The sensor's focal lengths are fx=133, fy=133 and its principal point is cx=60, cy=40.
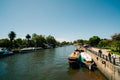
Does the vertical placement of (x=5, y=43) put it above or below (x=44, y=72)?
above

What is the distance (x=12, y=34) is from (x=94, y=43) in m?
66.9

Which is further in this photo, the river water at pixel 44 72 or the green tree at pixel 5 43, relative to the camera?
the green tree at pixel 5 43

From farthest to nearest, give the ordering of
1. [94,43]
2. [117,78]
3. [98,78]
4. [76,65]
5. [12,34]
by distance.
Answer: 1. [94,43]
2. [12,34]
3. [76,65]
4. [98,78]
5. [117,78]

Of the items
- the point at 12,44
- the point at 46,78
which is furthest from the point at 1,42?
the point at 46,78

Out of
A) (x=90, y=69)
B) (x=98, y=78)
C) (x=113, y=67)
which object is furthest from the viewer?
(x=90, y=69)

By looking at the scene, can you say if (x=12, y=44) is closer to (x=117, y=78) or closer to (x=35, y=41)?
(x=35, y=41)

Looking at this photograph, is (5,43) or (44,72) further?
(5,43)

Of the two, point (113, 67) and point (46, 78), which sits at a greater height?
point (113, 67)

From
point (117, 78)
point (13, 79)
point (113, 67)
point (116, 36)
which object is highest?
point (116, 36)

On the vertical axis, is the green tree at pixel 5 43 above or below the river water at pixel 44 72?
above

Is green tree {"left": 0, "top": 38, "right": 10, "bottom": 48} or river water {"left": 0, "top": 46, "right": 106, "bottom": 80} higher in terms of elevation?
green tree {"left": 0, "top": 38, "right": 10, "bottom": 48}

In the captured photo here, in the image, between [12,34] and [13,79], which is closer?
[13,79]

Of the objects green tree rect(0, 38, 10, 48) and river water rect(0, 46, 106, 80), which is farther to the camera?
green tree rect(0, 38, 10, 48)

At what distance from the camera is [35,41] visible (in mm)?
118000
